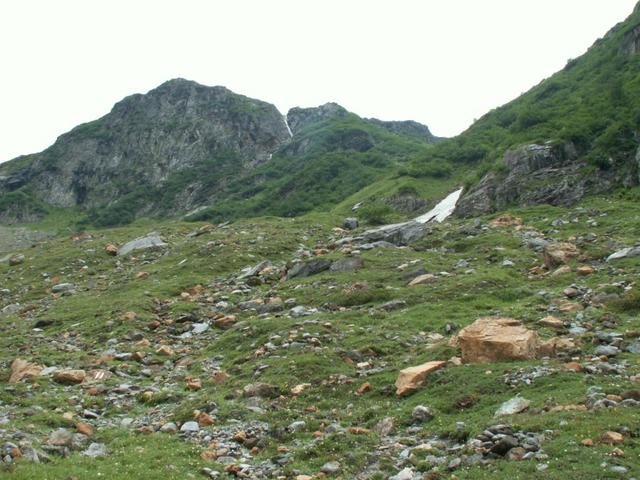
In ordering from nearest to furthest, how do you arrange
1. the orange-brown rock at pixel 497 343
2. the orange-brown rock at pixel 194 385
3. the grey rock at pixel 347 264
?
1. the orange-brown rock at pixel 497 343
2. the orange-brown rock at pixel 194 385
3. the grey rock at pixel 347 264

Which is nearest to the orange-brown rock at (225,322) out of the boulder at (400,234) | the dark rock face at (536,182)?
the boulder at (400,234)

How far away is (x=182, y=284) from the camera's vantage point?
38.1 metres

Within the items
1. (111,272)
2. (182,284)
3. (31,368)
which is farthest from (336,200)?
(31,368)

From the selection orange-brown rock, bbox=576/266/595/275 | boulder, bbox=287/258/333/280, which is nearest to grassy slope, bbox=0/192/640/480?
orange-brown rock, bbox=576/266/595/275

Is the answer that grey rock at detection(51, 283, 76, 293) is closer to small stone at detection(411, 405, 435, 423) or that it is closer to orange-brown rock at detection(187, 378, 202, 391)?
orange-brown rock at detection(187, 378, 202, 391)

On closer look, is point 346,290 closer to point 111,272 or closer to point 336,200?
point 111,272

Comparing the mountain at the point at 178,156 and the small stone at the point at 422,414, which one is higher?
the mountain at the point at 178,156

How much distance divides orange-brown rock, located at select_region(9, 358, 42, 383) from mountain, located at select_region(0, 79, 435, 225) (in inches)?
4474

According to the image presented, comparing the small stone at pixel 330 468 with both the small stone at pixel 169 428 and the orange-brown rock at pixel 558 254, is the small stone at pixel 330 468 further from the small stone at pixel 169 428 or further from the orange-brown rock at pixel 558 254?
the orange-brown rock at pixel 558 254

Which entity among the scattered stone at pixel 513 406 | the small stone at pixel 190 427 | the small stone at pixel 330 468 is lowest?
the scattered stone at pixel 513 406

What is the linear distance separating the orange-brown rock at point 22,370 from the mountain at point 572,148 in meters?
42.3

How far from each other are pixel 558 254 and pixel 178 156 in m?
162

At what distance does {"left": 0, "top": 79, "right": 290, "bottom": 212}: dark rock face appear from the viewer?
177750 millimetres

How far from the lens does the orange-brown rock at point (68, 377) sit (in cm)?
2073
